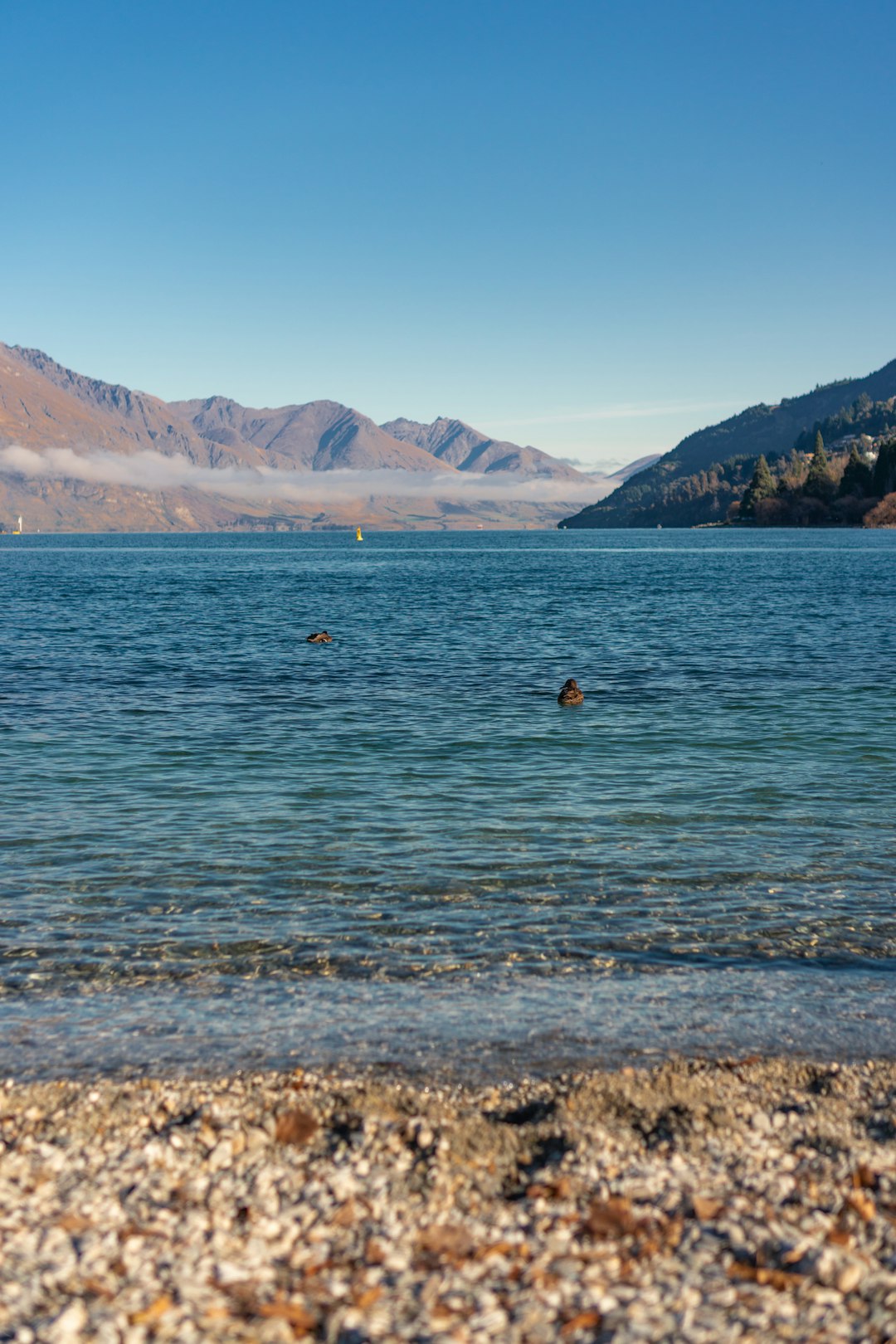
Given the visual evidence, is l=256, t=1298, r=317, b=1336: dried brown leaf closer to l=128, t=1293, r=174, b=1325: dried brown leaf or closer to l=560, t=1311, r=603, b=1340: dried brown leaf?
l=128, t=1293, r=174, b=1325: dried brown leaf

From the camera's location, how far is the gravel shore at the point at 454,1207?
6641 mm

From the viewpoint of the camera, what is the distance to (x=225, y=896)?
52.1 ft

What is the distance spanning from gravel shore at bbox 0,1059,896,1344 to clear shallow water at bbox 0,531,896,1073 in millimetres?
1200

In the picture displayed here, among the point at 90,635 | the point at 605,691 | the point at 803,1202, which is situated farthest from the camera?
the point at 90,635

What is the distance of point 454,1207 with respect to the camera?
785 centimetres

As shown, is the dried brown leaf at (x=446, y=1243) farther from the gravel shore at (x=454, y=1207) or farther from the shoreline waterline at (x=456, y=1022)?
the shoreline waterline at (x=456, y=1022)

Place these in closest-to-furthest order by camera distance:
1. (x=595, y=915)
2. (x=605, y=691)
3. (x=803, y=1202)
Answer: (x=803, y=1202)
(x=595, y=915)
(x=605, y=691)

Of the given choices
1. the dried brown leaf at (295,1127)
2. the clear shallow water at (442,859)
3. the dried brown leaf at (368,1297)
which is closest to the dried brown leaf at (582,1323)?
the dried brown leaf at (368,1297)

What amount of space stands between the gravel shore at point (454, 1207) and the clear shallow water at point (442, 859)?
120cm

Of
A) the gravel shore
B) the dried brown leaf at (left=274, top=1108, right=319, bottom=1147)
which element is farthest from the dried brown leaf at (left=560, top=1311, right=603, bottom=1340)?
the dried brown leaf at (left=274, top=1108, right=319, bottom=1147)

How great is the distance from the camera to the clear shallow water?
460 inches

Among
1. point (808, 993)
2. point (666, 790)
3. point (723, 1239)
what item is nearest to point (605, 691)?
point (666, 790)

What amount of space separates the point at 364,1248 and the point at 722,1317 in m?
2.50

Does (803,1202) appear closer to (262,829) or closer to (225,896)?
(225,896)
